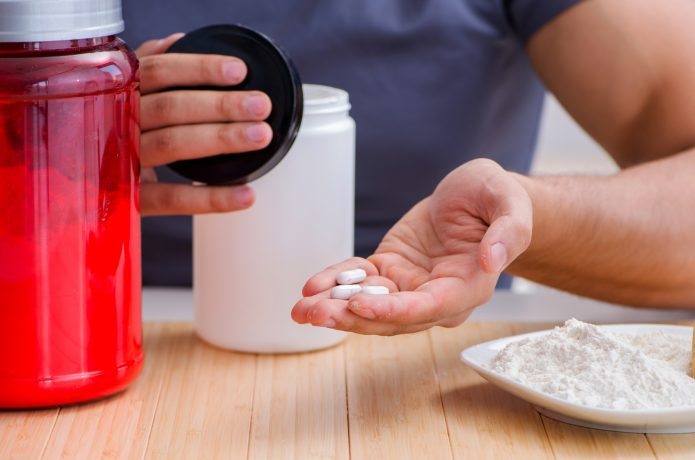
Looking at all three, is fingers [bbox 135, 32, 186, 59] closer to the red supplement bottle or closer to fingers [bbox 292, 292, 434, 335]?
the red supplement bottle

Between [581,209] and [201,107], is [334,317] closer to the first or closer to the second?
[201,107]

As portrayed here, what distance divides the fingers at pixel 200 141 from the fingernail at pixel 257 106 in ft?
0.04

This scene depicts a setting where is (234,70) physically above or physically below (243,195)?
above

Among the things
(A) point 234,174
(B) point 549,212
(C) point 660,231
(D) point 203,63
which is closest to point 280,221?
(A) point 234,174

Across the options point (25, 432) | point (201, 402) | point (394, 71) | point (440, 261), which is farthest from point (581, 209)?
point (25, 432)

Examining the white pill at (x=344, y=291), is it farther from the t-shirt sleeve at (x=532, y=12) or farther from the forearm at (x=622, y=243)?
the t-shirt sleeve at (x=532, y=12)

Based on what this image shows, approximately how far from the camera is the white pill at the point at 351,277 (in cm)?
79

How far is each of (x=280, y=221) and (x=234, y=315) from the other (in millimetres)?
103

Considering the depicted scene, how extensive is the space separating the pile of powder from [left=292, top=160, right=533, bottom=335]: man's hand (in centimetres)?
6

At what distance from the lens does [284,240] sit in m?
0.89

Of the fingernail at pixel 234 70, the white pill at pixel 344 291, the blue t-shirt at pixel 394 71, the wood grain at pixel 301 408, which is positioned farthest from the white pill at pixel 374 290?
Answer: the blue t-shirt at pixel 394 71

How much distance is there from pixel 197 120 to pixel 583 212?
0.42 m

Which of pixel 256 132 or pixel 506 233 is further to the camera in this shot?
pixel 256 132

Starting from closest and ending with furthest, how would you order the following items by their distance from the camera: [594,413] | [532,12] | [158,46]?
[594,413] < [158,46] < [532,12]
